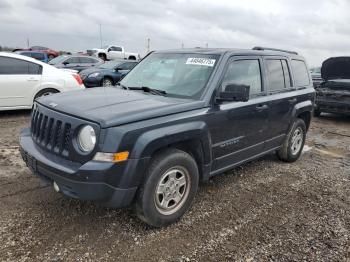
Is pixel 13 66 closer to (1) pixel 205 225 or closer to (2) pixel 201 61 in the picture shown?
(2) pixel 201 61

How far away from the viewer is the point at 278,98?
5113mm

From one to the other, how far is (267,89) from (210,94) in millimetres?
1323

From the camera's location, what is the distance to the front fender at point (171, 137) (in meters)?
3.19

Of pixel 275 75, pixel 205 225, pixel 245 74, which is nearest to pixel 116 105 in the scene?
pixel 205 225

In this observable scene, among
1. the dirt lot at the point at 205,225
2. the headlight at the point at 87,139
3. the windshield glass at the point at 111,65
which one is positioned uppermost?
the headlight at the point at 87,139

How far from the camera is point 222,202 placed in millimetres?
4355

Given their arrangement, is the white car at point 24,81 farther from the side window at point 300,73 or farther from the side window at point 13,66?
the side window at point 300,73

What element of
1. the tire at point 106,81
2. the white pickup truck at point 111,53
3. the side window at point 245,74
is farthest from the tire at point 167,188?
the white pickup truck at point 111,53

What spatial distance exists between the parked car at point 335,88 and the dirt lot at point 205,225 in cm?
544

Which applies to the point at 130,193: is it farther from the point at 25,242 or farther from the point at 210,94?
the point at 210,94

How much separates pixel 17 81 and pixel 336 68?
8.91m

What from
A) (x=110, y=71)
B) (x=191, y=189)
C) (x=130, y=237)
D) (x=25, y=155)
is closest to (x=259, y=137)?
(x=191, y=189)

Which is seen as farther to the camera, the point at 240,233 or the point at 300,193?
the point at 300,193

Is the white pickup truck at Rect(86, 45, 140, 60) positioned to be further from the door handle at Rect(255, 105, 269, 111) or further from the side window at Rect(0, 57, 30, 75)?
the door handle at Rect(255, 105, 269, 111)
